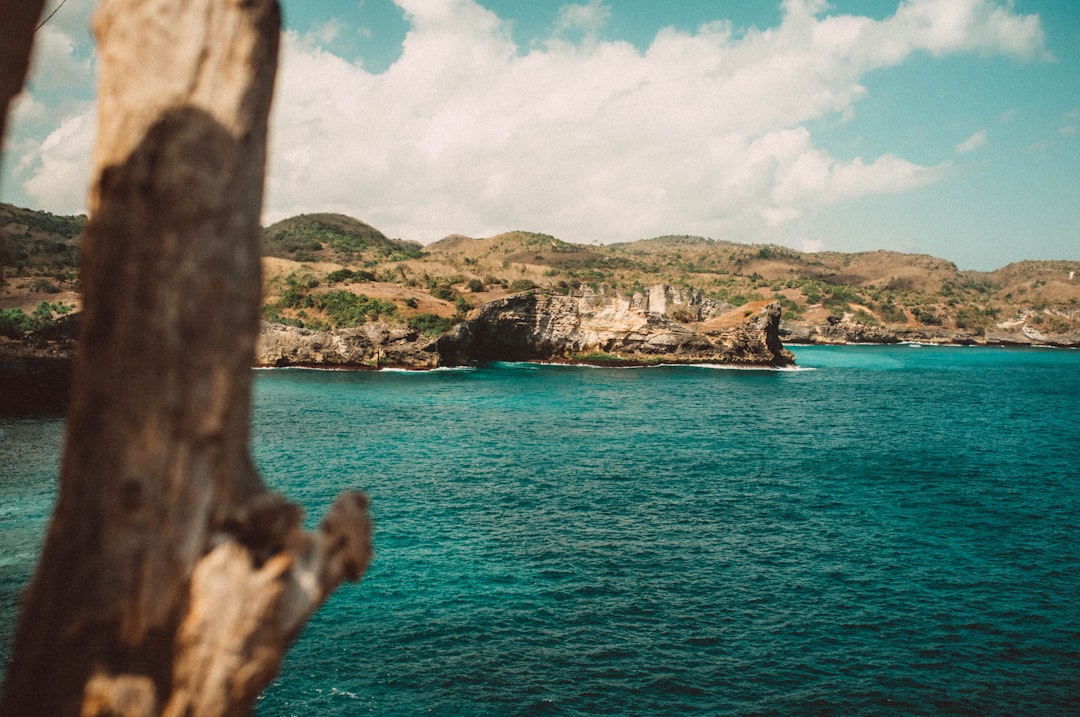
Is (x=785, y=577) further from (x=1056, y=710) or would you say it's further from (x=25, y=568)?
(x=25, y=568)

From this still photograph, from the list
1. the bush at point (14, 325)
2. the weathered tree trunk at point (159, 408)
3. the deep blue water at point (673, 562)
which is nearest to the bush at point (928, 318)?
the deep blue water at point (673, 562)

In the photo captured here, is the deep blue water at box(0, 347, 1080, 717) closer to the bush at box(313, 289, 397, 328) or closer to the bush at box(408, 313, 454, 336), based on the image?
the bush at box(408, 313, 454, 336)

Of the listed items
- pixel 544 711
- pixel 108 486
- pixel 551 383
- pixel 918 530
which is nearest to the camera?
pixel 108 486

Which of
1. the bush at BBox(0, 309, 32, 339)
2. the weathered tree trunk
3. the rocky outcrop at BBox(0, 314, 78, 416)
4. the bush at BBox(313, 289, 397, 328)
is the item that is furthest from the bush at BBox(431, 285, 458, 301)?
the weathered tree trunk

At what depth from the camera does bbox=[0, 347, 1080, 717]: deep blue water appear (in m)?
15.1

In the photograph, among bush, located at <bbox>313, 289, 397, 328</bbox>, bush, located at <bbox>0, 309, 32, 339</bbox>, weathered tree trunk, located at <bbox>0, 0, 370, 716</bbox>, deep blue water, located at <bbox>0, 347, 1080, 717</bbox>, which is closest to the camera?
weathered tree trunk, located at <bbox>0, 0, 370, 716</bbox>

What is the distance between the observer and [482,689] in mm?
14727

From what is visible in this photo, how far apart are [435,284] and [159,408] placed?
96605 millimetres

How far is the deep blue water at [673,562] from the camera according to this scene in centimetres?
1511

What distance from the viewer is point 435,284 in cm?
9762

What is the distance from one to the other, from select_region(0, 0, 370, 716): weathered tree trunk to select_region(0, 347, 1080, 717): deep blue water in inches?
505

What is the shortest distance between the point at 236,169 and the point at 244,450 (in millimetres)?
1254

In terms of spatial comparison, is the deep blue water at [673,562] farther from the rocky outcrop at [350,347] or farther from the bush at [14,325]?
the rocky outcrop at [350,347]

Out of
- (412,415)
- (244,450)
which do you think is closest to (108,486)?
(244,450)
